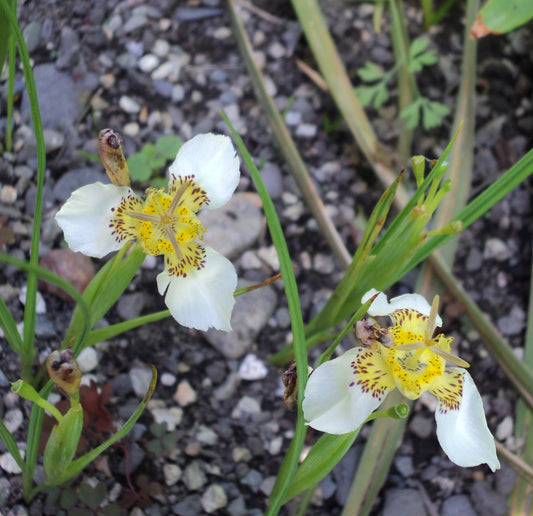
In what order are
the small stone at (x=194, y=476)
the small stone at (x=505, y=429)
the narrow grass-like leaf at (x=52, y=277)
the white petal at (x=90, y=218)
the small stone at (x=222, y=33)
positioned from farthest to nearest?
1. the small stone at (x=222, y=33)
2. the small stone at (x=505, y=429)
3. the small stone at (x=194, y=476)
4. the white petal at (x=90, y=218)
5. the narrow grass-like leaf at (x=52, y=277)

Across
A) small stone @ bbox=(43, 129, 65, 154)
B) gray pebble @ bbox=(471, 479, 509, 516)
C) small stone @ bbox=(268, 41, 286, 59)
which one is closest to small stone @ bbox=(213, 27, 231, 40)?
small stone @ bbox=(268, 41, 286, 59)

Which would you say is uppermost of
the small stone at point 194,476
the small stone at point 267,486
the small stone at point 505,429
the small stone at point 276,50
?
the small stone at point 276,50

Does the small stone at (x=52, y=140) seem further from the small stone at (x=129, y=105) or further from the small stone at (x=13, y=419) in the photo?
the small stone at (x=13, y=419)

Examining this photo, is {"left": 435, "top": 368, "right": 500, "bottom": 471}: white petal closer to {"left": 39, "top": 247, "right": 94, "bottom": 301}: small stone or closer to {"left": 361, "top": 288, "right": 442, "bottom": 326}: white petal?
{"left": 361, "top": 288, "right": 442, "bottom": 326}: white petal

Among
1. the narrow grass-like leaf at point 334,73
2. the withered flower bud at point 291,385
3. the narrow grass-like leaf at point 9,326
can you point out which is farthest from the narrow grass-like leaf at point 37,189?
the narrow grass-like leaf at point 334,73

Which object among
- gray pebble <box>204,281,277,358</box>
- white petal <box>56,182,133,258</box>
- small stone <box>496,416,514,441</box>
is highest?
white petal <box>56,182,133,258</box>

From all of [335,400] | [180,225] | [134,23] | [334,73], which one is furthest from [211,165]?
[134,23]

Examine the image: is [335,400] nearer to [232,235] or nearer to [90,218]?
[90,218]
